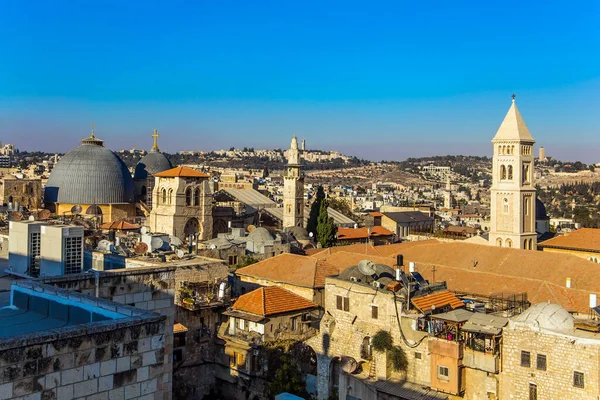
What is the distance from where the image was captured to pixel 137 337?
7.16 metres

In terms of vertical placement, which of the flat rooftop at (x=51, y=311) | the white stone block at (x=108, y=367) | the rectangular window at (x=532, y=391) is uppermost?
the flat rooftop at (x=51, y=311)

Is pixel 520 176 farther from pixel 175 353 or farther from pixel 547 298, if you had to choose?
pixel 175 353

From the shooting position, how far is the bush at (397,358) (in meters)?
18.7

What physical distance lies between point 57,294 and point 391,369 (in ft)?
40.7

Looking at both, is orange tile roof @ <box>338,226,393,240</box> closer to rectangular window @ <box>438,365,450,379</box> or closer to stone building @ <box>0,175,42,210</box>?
stone building @ <box>0,175,42,210</box>

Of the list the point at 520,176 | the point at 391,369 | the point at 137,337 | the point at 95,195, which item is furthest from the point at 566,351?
the point at 95,195

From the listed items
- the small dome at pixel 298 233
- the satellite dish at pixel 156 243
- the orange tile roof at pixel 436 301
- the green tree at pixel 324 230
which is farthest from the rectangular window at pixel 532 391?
the green tree at pixel 324 230

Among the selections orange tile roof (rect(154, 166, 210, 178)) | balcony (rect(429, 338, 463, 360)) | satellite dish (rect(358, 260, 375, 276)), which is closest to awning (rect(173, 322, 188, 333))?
satellite dish (rect(358, 260, 375, 276))

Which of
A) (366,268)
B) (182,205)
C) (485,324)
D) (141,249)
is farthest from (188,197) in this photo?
(485,324)

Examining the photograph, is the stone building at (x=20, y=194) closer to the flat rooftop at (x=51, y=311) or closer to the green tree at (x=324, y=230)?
the green tree at (x=324, y=230)

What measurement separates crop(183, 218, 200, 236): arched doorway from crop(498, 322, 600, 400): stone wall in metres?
29.6

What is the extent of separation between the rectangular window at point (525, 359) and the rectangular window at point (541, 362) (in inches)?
8.4

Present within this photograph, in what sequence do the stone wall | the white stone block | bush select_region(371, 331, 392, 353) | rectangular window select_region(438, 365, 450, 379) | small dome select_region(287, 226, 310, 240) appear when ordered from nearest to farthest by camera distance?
the white stone block, the stone wall, rectangular window select_region(438, 365, 450, 379), bush select_region(371, 331, 392, 353), small dome select_region(287, 226, 310, 240)

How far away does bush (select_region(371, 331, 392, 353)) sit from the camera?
62.5 ft
